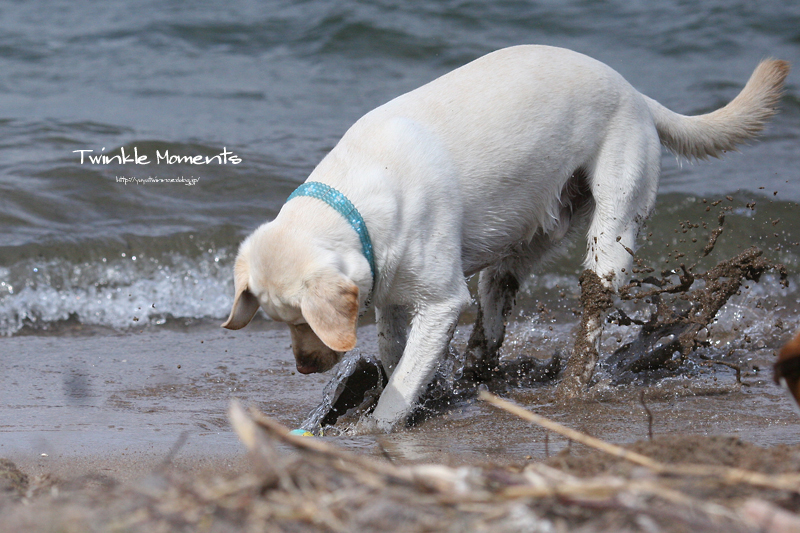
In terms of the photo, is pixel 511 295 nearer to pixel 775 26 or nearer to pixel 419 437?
pixel 419 437

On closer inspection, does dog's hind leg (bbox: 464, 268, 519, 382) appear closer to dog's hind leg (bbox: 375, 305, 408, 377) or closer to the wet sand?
the wet sand

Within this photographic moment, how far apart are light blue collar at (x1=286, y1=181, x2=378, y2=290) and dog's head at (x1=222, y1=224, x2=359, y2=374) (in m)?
0.24

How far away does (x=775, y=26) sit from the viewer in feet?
45.1

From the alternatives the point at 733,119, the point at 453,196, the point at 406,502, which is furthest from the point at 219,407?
the point at 733,119

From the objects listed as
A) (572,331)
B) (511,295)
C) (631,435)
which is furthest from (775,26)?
(631,435)

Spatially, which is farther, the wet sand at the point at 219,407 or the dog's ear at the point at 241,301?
the dog's ear at the point at 241,301

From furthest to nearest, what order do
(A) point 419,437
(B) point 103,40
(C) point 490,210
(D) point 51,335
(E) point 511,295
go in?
(B) point 103,40 → (D) point 51,335 → (E) point 511,295 → (C) point 490,210 → (A) point 419,437

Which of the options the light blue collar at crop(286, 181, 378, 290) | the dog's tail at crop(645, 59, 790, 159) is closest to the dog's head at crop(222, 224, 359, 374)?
the light blue collar at crop(286, 181, 378, 290)

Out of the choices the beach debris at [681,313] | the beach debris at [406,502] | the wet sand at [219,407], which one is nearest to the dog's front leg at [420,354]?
the wet sand at [219,407]

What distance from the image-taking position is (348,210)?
3396 mm

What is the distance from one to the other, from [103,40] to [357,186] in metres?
11.3

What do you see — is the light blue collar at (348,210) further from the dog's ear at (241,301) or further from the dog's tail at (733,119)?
the dog's tail at (733,119)

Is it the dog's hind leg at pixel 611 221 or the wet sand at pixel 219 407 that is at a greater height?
the dog's hind leg at pixel 611 221

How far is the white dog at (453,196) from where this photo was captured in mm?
3336
